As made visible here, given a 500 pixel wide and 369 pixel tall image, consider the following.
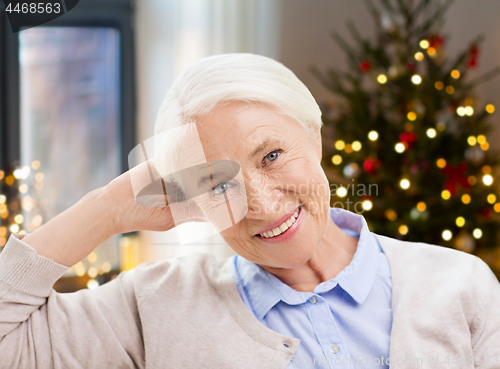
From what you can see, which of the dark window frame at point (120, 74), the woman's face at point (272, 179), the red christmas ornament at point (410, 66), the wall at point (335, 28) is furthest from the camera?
the wall at point (335, 28)

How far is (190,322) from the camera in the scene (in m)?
0.97

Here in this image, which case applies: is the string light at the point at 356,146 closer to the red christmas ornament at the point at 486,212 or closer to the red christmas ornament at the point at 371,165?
the red christmas ornament at the point at 371,165

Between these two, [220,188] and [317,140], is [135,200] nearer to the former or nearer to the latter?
[220,188]

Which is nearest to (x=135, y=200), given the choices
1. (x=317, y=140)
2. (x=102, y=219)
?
(x=102, y=219)


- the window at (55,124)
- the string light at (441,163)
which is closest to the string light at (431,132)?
the string light at (441,163)

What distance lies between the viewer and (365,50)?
2.24m

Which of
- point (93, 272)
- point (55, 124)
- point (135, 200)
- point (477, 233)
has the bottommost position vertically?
point (93, 272)

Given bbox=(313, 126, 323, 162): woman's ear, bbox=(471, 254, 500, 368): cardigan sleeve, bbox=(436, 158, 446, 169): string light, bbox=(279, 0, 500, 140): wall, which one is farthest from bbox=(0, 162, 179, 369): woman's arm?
bbox=(279, 0, 500, 140): wall

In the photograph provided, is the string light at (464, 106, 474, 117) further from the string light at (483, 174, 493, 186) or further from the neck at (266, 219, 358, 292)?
the neck at (266, 219, 358, 292)

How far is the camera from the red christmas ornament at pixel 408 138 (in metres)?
2.08

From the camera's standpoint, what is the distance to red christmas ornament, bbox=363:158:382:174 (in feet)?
6.72

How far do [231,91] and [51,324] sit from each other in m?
0.66

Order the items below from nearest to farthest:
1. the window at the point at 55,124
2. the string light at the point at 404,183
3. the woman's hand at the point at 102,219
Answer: the woman's hand at the point at 102,219 → the string light at the point at 404,183 → the window at the point at 55,124

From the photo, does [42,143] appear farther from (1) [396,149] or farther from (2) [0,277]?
(1) [396,149]
